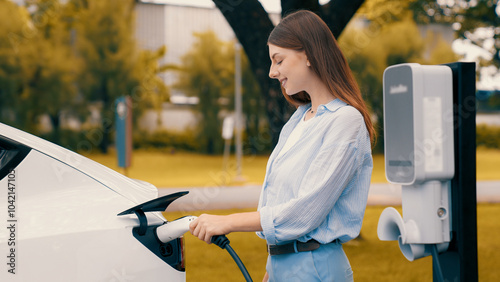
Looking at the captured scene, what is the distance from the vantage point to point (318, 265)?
168cm

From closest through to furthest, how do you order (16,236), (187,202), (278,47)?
(278,47), (16,236), (187,202)

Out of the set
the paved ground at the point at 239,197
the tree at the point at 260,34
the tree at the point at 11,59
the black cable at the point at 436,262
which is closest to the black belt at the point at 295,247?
the black cable at the point at 436,262

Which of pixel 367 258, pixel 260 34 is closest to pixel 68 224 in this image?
pixel 260 34

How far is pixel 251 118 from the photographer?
28.5 meters

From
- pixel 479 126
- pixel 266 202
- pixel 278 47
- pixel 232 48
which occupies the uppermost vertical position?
pixel 278 47

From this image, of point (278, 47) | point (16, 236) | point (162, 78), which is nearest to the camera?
point (278, 47)

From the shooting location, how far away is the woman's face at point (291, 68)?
1730 mm

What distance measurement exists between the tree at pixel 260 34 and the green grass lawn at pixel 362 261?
4.30 feet

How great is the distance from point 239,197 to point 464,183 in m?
9.68

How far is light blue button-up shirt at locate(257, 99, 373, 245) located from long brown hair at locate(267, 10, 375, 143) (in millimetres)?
51

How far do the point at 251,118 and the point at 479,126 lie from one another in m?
11.7

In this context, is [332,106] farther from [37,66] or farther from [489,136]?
[489,136]

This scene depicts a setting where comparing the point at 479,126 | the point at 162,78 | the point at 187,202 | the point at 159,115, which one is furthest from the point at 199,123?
the point at 187,202

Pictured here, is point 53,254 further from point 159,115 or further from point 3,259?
point 159,115
